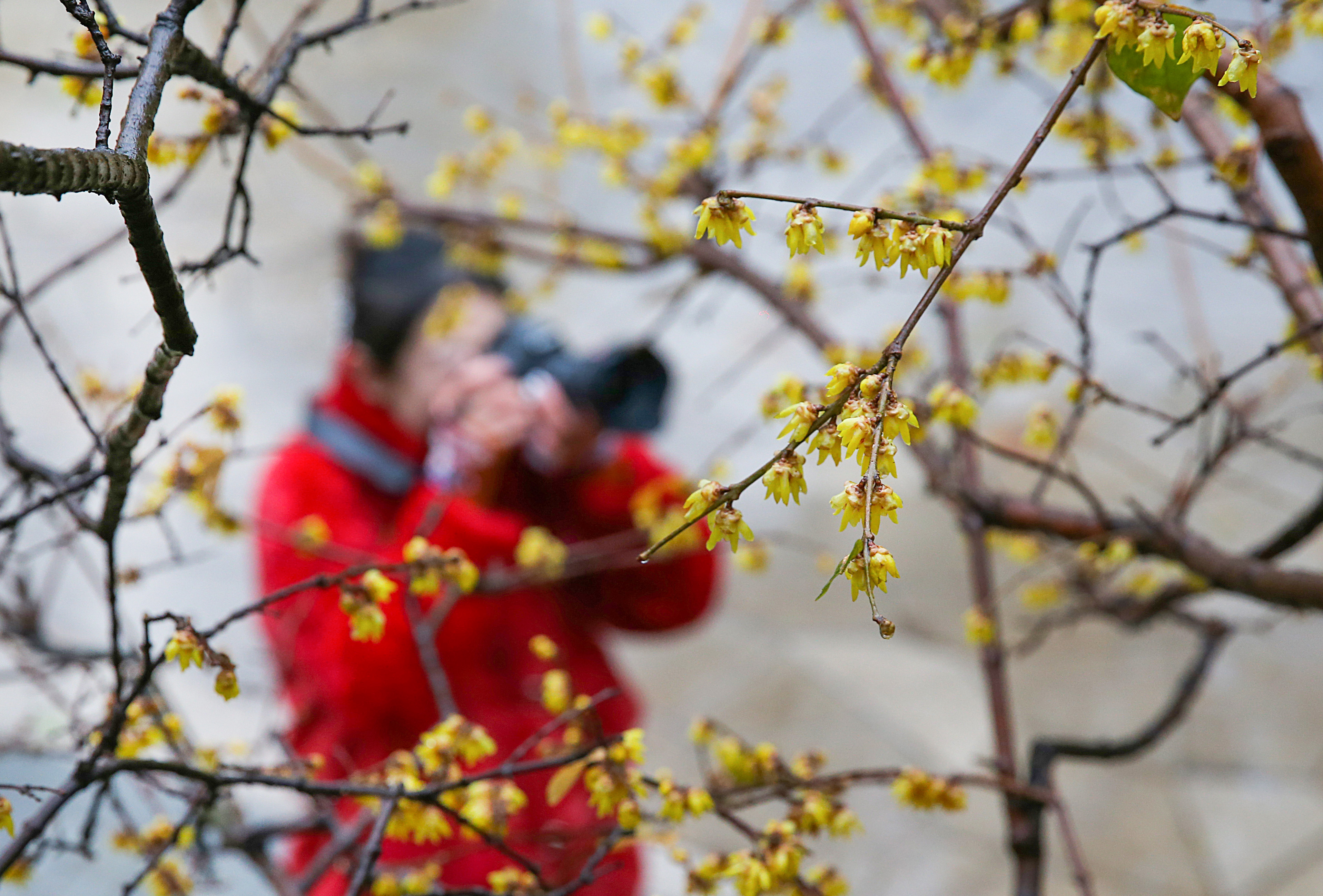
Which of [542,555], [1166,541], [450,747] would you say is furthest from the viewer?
[542,555]

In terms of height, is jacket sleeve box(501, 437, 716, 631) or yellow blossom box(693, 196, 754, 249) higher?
jacket sleeve box(501, 437, 716, 631)

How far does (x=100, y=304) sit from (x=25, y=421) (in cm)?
26

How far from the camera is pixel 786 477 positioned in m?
0.30

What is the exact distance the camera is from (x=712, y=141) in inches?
35.5

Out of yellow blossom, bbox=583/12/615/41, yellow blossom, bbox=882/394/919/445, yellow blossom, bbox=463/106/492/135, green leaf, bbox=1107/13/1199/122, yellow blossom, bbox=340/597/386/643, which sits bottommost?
yellow blossom, bbox=882/394/919/445

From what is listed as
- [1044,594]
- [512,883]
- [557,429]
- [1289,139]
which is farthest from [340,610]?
[1289,139]

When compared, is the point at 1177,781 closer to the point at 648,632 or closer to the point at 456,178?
the point at 648,632

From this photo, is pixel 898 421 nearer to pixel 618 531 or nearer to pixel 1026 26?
pixel 1026 26

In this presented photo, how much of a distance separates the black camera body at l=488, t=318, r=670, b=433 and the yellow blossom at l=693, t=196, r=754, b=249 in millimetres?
566

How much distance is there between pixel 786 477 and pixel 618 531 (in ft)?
2.72

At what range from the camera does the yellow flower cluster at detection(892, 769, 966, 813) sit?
1.77ft

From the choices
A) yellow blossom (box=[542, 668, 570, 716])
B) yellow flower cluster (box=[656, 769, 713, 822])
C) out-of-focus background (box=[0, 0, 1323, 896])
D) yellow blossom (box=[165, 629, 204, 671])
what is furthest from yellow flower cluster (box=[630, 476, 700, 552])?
out-of-focus background (box=[0, 0, 1323, 896])

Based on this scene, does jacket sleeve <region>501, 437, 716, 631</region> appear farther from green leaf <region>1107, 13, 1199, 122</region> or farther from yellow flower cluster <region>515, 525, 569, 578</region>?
green leaf <region>1107, 13, 1199, 122</region>

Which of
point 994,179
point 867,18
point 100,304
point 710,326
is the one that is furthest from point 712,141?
point 100,304
